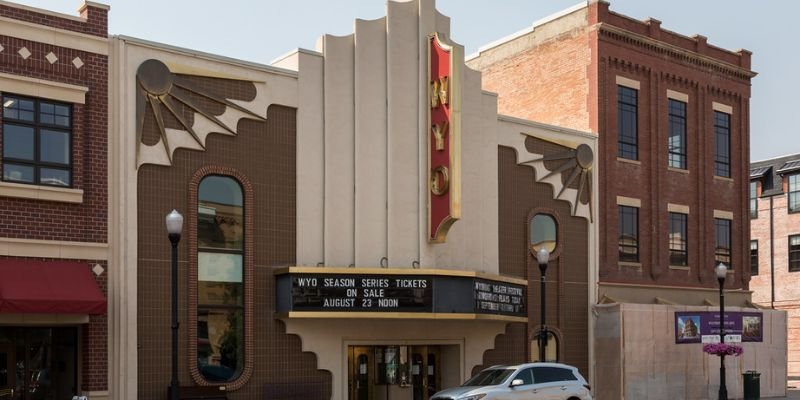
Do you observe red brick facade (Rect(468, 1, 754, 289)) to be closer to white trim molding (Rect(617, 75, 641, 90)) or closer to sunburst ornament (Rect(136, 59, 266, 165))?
white trim molding (Rect(617, 75, 641, 90))

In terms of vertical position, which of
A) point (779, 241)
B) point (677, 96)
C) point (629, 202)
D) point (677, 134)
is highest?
point (677, 96)

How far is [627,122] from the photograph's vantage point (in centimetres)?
3678

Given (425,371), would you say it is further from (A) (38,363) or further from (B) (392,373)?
(A) (38,363)

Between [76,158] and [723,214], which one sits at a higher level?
[76,158]

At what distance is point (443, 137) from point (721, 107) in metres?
16.3

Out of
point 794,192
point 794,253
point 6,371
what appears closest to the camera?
point 6,371

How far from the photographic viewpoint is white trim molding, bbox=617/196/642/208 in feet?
118

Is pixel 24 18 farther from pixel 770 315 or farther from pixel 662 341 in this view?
pixel 770 315

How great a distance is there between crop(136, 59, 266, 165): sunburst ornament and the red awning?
11.0ft

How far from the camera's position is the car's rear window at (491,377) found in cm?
2517

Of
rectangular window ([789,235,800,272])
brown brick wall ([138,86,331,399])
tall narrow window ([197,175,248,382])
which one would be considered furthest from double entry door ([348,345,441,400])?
rectangular window ([789,235,800,272])

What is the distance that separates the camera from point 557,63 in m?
37.6

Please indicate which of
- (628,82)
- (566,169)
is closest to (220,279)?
(566,169)

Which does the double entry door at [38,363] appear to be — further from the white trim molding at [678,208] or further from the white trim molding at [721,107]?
the white trim molding at [721,107]
